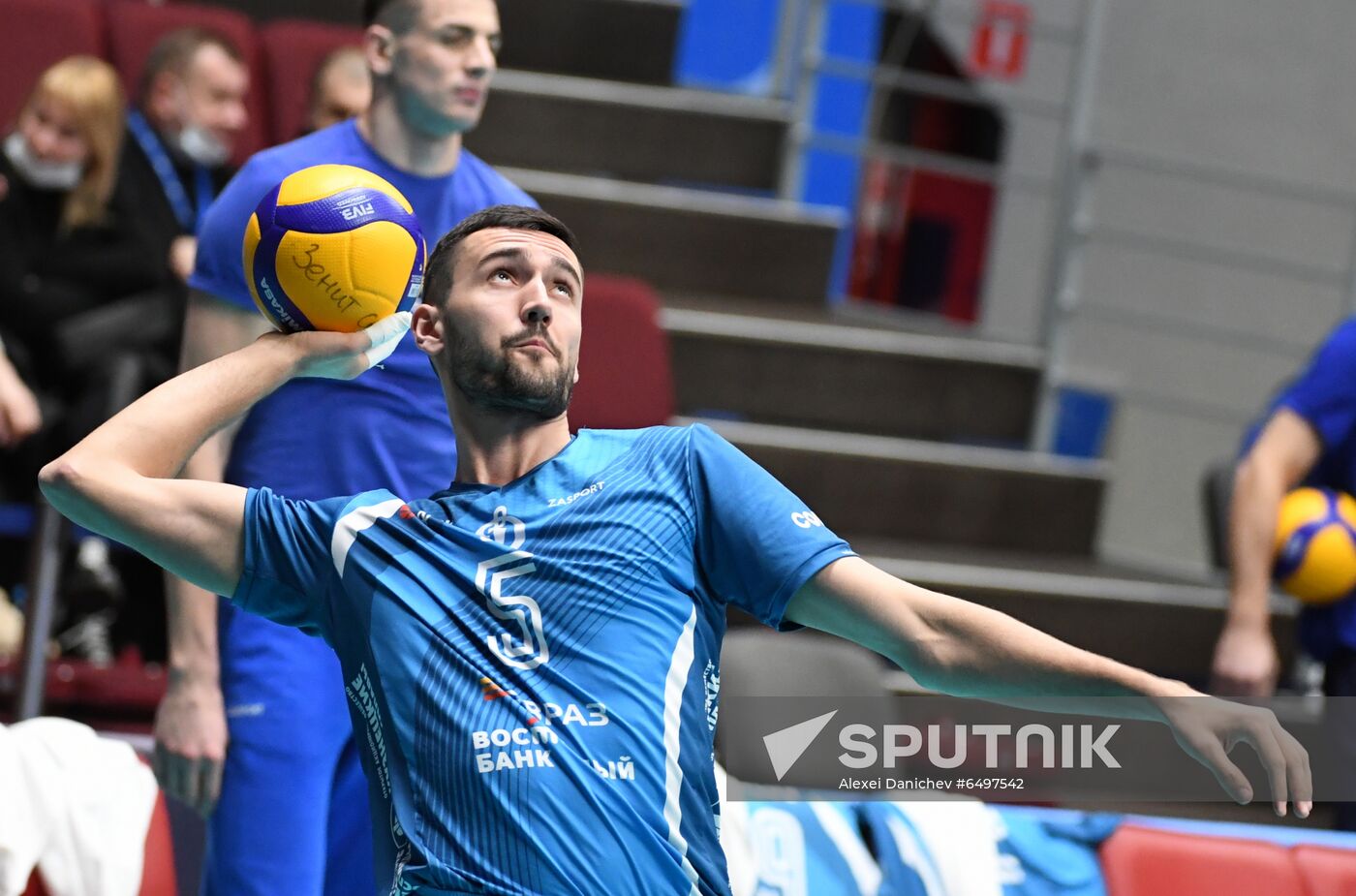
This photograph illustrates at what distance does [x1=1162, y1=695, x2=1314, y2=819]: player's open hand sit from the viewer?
1670 mm

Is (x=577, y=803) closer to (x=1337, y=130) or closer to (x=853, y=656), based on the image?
(x=853, y=656)

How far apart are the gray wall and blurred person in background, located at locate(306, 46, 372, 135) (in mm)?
3705

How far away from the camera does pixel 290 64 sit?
5852mm

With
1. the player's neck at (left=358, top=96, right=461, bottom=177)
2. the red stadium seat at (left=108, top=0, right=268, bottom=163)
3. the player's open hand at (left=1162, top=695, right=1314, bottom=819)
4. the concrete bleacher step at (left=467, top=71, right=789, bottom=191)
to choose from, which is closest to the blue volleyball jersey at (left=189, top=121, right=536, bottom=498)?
the player's neck at (left=358, top=96, right=461, bottom=177)

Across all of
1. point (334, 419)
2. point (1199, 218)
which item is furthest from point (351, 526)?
point (1199, 218)

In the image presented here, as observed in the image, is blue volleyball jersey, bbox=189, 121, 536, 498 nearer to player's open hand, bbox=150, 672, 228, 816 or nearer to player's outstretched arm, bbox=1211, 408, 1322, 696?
player's open hand, bbox=150, 672, 228, 816

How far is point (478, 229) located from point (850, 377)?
374cm

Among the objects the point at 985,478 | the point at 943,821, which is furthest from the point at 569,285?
the point at 985,478

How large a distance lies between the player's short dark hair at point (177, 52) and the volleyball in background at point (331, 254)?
297cm

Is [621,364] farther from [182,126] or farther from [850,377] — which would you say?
[182,126]

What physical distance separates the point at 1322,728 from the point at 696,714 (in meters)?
2.29

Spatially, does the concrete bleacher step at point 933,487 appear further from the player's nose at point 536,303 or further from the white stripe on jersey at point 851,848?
the player's nose at point 536,303

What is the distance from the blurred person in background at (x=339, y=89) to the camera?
14.7ft

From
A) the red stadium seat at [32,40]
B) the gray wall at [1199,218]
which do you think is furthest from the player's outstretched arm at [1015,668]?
the gray wall at [1199,218]
